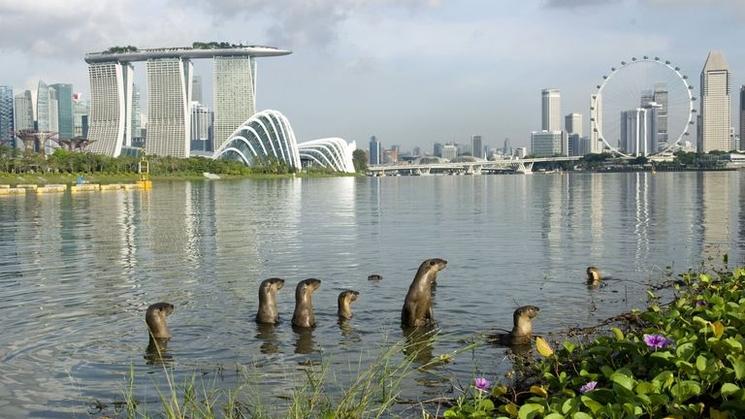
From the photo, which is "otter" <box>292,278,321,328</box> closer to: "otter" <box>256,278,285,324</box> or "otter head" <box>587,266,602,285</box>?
"otter" <box>256,278,285,324</box>

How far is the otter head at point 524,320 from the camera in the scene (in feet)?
32.1

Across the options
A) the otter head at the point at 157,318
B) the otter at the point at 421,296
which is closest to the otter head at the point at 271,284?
the otter head at the point at 157,318

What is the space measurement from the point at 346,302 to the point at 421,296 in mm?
1385

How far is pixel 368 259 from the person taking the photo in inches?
806

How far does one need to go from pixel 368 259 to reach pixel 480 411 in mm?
15909

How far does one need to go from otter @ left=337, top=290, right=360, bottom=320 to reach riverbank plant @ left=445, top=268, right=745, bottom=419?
5584 millimetres

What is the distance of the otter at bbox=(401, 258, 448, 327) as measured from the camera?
10.8 metres

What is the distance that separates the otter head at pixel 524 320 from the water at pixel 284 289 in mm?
446

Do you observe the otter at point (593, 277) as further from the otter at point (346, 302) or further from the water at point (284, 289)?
the otter at point (346, 302)

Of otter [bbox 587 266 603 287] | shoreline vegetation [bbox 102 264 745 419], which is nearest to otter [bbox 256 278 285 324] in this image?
shoreline vegetation [bbox 102 264 745 419]

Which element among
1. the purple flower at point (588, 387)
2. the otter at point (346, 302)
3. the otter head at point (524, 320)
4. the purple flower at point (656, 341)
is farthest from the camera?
the otter at point (346, 302)

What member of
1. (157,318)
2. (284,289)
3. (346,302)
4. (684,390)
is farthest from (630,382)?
(284,289)

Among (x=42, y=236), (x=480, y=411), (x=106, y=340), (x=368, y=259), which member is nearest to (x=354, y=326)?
(x=106, y=340)

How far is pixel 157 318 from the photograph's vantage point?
34.2 feet
